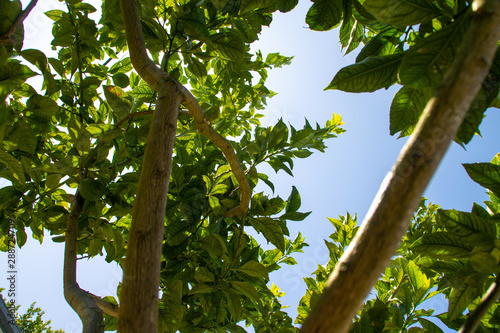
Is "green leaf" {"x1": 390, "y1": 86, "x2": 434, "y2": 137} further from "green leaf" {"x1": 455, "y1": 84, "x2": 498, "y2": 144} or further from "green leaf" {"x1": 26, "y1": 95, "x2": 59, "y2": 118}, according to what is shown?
"green leaf" {"x1": 26, "y1": 95, "x2": 59, "y2": 118}

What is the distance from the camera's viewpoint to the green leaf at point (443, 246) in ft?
3.47

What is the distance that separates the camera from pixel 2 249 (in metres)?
2.25

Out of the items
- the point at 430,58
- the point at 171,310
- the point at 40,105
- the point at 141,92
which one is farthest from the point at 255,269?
the point at 141,92

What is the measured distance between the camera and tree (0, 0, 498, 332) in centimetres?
71

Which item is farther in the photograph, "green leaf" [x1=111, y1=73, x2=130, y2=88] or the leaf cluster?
"green leaf" [x1=111, y1=73, x2=130, y2=88]

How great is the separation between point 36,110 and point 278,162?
3.94ft

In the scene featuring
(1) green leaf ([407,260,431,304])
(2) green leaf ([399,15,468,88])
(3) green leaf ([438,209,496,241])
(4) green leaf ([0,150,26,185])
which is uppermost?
(2) green leaf ([399,15,468,88])

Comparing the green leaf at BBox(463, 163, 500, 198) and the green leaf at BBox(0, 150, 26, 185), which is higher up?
the green leaf at BBox(463, 163, 500, 198)

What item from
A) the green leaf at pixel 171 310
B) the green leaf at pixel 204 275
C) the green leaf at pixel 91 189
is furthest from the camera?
the green leaf at pixel 204 275

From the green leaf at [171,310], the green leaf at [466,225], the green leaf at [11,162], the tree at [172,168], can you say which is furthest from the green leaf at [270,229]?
the green leaf at [11,162]

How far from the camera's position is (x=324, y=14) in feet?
4.27

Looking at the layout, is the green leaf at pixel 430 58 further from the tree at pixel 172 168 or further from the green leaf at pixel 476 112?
the tree at pixel 172 168

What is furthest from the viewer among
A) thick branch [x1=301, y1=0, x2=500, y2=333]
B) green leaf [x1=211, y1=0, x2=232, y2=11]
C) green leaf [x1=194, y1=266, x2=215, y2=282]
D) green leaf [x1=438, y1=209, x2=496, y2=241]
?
green leaf [x1=194, y1=266, x2=215, y2=282]

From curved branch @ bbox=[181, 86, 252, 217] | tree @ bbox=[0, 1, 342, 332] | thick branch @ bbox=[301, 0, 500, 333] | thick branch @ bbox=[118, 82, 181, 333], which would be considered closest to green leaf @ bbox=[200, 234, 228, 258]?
tree @ bbox=[0, 1, 342, 332]
